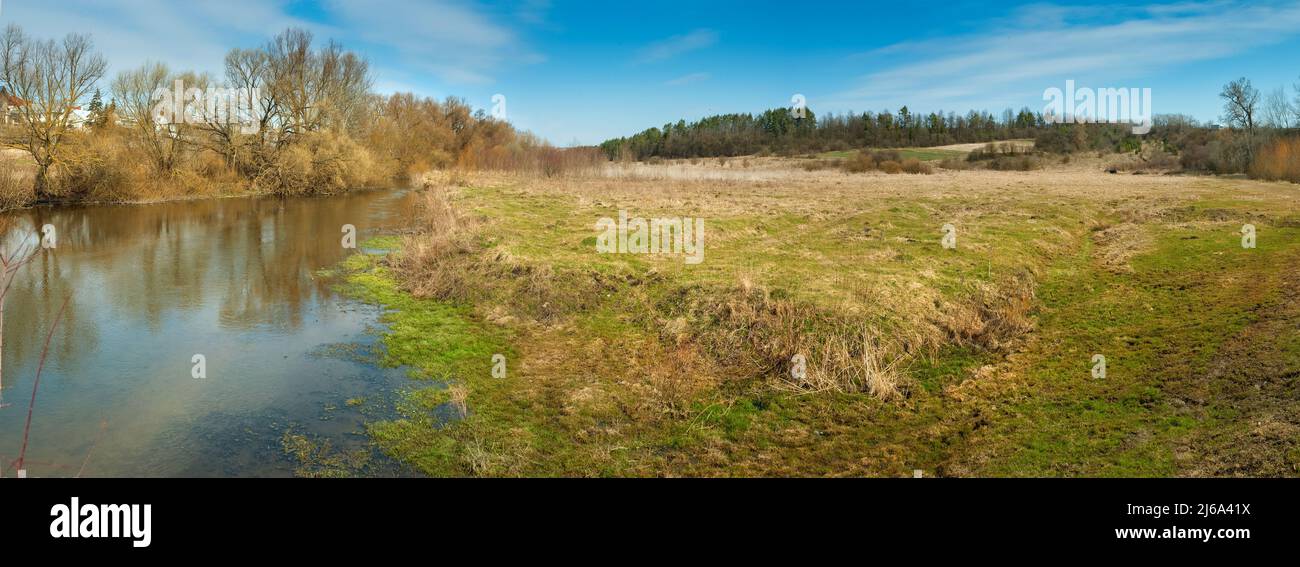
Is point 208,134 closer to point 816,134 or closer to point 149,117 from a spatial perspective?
point 149,117

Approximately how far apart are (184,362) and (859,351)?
9.89m

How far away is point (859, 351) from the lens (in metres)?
9.23

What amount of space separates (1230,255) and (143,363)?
19.2m

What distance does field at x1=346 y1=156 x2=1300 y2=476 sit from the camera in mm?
6828

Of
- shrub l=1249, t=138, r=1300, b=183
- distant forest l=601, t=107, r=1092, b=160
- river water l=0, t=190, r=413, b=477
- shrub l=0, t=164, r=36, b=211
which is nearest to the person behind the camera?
river water l=0, t=190, r=413, b=477

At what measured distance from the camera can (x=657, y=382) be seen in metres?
8.97

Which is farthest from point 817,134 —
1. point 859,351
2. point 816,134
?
point 859,351

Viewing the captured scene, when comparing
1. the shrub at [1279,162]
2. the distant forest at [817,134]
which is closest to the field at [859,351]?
the shrub at [1279,162]

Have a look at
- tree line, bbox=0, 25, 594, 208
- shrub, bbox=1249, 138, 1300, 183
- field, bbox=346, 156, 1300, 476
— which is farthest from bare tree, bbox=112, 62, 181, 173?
shrub, bbox=1249, 138, 1300, 183

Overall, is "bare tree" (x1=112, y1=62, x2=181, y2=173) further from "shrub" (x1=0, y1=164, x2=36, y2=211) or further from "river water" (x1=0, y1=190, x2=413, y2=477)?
"river water" (x1=0, y1=190, x2=413, y2=477)

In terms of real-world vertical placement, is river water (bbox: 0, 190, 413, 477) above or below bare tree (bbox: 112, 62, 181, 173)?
below

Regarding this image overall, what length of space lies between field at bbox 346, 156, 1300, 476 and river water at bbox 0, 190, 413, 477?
975 millimetres

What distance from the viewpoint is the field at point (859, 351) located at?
6.83 m
